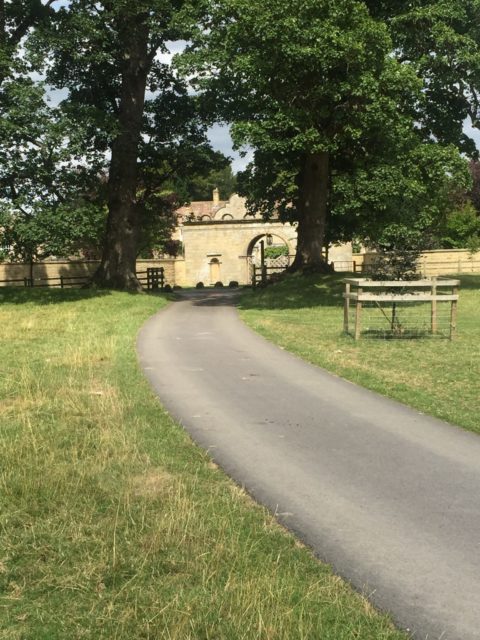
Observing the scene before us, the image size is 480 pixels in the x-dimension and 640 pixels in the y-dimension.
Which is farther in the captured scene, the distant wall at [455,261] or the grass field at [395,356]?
the distant wall at [455,261]

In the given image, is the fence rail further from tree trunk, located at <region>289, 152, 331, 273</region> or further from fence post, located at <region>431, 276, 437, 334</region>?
fence post, located at <region>431, 276, 437, 334</region>

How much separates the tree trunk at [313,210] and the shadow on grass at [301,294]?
811mm

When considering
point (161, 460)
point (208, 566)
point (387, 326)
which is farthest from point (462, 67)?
point (208, 566)

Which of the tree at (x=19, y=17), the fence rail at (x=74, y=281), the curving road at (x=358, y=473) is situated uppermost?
the tree at (x=19, y=17)

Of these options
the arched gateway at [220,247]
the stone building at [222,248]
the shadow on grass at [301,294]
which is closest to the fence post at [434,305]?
the shadow on grass at [301,294]

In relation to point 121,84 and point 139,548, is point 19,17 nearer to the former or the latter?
point 121,84

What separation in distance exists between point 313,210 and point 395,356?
16308 mm

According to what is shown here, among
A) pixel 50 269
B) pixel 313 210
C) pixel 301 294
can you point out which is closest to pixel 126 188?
pixel 313 210

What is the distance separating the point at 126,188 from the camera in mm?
29938

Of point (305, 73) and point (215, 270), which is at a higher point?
point (305, 73)

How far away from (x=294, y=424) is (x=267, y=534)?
3197 millimetres

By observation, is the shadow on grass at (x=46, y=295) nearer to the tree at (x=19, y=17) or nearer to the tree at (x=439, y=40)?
the tree at (x=19, y=17)

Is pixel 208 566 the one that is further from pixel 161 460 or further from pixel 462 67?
pixel 462 67

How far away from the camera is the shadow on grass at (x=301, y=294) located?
77.3 ft
